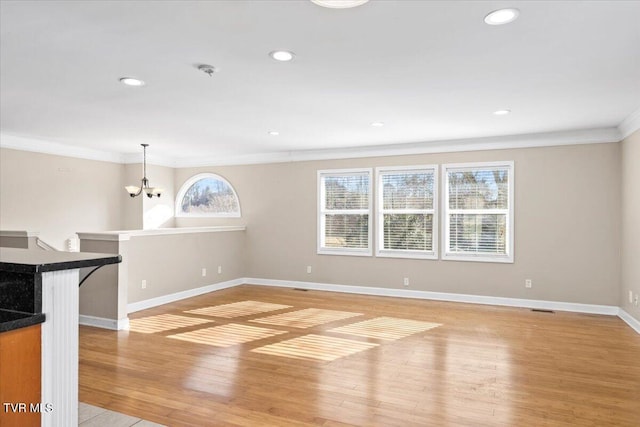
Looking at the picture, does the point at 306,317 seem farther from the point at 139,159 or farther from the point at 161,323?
the point at 139,159

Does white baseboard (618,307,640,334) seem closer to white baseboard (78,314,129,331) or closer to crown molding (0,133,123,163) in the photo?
white baseboard (78,314,129,331)

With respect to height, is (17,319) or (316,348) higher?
(17,319)

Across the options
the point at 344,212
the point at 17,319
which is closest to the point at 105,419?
the point at 17,319

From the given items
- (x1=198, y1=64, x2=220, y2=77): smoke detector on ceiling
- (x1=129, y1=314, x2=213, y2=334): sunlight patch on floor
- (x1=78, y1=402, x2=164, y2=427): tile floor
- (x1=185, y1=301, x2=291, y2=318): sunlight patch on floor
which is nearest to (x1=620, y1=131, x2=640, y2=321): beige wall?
(x1=185, y1=301, x2=291, y2=318): sunlight patch on floor

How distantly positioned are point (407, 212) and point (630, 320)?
3.13m

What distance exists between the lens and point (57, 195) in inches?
258

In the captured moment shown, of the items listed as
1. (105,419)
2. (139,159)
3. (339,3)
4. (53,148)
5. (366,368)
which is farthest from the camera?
(139,159)

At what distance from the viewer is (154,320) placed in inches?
197

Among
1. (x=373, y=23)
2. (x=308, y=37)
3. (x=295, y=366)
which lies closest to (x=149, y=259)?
(x=295, y=366)

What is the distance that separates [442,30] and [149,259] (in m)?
4.72

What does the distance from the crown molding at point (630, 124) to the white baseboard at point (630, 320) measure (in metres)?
2.20

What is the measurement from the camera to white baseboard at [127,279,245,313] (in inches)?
215

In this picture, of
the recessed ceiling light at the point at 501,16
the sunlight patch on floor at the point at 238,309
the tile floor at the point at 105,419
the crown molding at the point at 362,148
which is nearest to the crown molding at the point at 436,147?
the crown molding at the point at 362,148

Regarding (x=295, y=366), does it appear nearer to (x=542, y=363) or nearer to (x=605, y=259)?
(x=542, y=363)
